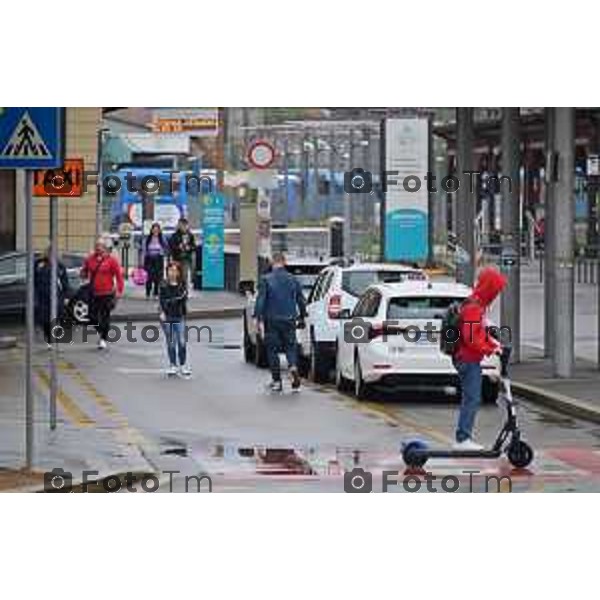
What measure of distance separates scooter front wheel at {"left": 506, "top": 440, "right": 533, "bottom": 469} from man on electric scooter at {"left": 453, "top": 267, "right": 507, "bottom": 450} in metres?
0.43

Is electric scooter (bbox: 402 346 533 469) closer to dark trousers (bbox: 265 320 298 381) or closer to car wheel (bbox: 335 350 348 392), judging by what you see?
dark trousers (bbox: 265 320 298 381)

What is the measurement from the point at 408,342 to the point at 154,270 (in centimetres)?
1853

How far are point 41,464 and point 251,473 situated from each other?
1667mm

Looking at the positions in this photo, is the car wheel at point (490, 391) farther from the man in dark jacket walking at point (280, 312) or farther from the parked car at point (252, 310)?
the parked car at point (252, 310)

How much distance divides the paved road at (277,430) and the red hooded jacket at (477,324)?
0.93 metres

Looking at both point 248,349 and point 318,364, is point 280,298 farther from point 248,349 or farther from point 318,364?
point 248,349

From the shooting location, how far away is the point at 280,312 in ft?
66.8

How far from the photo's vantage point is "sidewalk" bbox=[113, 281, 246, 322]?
33812 millimetres

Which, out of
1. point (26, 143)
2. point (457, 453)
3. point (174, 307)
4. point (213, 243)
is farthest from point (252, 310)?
point (213, 243)

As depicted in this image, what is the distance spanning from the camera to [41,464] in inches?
543

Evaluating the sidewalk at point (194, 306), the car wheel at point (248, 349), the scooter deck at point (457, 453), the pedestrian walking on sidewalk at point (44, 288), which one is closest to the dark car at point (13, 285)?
the pedestrian walking on sidewalk at point (44, 288)

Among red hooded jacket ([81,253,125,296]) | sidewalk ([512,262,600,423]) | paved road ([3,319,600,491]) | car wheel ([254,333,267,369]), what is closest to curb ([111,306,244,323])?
sidewalk ([512,262,600,423])
